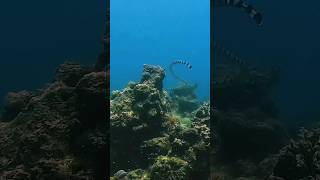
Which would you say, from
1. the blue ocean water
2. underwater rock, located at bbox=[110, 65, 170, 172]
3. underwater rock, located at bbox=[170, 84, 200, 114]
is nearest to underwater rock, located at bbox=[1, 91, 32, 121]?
underwater rock, located at bbox=[110, 65, 170, 172]

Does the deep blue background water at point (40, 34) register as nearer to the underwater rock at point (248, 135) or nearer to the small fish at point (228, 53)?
the small fish at point (228, 53)

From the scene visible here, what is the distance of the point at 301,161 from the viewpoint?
5695 mm

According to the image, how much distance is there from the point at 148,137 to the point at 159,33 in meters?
88.3

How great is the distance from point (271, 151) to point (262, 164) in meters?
0.85

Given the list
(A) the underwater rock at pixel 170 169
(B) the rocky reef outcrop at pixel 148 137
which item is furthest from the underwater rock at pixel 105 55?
(A) the underwater rock at pixel 170 169

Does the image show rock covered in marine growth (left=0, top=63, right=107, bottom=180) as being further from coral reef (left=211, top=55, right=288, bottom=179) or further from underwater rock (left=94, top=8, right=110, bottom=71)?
coral reef (left=211, top=55, right=288, bottom=179)

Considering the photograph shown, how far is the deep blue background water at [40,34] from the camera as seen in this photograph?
6090 mm

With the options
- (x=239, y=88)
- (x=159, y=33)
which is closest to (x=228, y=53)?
(x=239, y=88)

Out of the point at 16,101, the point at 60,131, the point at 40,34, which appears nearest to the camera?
the point at 60,131

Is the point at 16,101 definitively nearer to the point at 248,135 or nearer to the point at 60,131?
the point at 60,131

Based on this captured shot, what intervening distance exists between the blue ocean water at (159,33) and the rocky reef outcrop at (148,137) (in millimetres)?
78657

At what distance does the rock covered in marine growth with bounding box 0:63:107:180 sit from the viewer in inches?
228

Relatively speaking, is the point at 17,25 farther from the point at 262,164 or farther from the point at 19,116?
the point at 262,164

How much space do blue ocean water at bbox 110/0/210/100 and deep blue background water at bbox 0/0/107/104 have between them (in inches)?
3225
